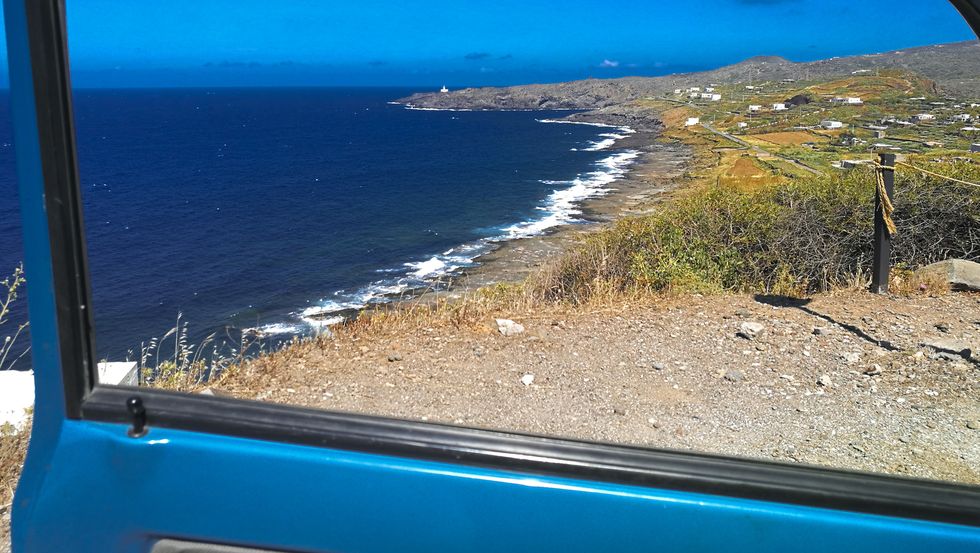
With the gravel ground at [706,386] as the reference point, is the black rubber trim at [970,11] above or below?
above

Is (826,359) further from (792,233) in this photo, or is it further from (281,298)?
(281,298)

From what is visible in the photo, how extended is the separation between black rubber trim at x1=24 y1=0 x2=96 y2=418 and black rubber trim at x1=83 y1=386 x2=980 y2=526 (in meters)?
0.07

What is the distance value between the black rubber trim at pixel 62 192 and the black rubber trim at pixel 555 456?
0.07 metres

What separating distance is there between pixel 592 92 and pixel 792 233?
10141 centimetres

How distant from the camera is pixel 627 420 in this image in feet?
7.61

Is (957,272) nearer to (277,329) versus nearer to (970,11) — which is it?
(970,11)

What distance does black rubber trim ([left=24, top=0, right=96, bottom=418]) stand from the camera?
120 cm

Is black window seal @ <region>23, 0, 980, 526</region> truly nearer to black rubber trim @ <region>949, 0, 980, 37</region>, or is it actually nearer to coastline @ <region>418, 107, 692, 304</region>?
black rubber trim @ <region>949, 0, 980, 37</region>

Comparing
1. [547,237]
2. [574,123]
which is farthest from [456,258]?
[574,123]

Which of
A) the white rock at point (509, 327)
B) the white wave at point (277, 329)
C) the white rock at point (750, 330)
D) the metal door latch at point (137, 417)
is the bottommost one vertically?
the white wave at point (277, 329)

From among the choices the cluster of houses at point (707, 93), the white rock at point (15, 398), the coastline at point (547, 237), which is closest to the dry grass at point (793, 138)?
the cluster of houses at point (707, 93)

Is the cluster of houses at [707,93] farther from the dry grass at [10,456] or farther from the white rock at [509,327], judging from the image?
the dry grass at [10,456]

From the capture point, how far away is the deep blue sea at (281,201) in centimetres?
180

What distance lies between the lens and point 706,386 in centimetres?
265
